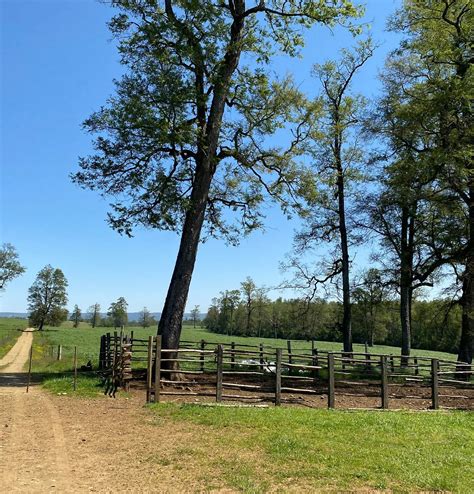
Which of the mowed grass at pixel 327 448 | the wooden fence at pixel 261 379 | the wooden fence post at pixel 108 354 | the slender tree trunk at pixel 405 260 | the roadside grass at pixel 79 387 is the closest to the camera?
the mowed grass at pixel 327 448

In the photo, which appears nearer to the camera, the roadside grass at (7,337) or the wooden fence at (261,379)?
the wooden fence at (261,379)

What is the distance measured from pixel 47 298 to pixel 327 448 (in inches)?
3146

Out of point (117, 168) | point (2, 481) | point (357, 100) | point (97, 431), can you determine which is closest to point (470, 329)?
point (357, 100)

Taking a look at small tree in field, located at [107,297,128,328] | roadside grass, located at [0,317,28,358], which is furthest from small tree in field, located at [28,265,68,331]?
small tree in field, located at [107,297,128,328]

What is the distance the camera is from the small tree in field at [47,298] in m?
79.1

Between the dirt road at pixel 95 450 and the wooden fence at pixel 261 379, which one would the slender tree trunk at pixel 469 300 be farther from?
the dirt road at pixel 95 450

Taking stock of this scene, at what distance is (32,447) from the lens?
25.3 feet

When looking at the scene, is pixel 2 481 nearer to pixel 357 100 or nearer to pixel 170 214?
pixel 170 214

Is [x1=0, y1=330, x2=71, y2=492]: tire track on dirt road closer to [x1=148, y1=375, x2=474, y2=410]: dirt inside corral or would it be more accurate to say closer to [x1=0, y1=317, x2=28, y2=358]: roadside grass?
[x1=148, y1=375, x2=474, y2=410]: dirt inside corral

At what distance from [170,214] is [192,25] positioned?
22.6ft

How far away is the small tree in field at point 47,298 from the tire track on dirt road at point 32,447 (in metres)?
71.6

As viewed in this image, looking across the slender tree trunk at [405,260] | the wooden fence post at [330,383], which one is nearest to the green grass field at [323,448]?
the wooden fence post at [330,383]

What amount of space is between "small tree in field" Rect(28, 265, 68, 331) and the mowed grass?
74.6 metres

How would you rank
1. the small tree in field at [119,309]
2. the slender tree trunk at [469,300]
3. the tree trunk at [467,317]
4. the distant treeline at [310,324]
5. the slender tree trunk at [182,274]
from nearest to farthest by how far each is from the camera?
the slender tree trunk at [182,274] < the slender tree trunk at [469,300] < the tree trunk at [467,317] < the distant treeline at [310,324] < the small tree in field at [119,309]
